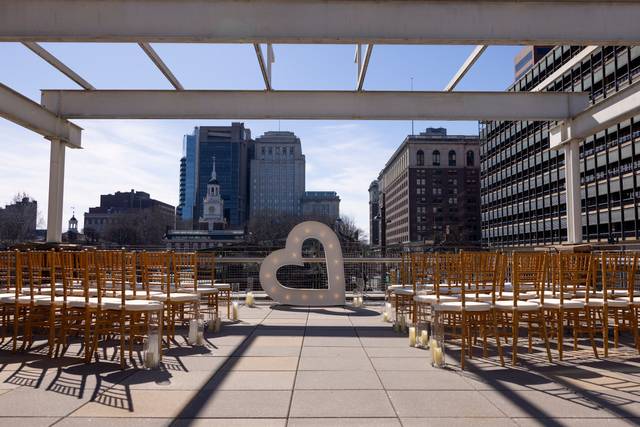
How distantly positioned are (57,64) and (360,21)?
694 centimetres

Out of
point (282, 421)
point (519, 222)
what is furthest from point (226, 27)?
point (519, 222)

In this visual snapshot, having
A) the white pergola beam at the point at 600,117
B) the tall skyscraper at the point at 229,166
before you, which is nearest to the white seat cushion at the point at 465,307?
the white pergola beam at the point at 600,117

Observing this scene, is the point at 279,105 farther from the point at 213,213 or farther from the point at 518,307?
the point at 213,213

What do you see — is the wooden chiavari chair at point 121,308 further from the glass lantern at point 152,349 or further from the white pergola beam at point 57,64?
the white pergola beam at point 57,64

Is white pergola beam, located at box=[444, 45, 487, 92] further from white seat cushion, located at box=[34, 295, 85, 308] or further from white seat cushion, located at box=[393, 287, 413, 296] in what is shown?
white seat cushion, located at box=[34, 295, 85, 308]

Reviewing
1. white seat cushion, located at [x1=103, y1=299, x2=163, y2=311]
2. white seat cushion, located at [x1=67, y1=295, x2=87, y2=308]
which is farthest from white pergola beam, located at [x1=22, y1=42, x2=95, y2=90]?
white seat cushion, located at [x1=103, y1=299, x2=163, y2=311]

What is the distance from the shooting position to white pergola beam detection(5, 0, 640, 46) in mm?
7832

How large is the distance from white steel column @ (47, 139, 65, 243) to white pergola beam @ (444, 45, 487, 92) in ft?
32.5

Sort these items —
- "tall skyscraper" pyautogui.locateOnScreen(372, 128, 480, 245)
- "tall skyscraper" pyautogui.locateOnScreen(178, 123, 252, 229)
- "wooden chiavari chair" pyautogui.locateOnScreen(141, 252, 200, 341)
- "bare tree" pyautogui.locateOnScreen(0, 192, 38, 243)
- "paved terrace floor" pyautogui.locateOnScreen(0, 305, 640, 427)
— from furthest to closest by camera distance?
"tall skyscraper" pyautogui.locateOnScreen(178, 123, 252, 229), "tall skyscraper" pyautogui.locateOnScreen(372, 128, 480, 245), "bare tree" pyautogui.locateOnScreen(0, 192, 38, 243), "wooden chiavari chair" pyautogui.locateOnScreen(141, 252, 200, 341), "paved terrace floor" pyautogui.locateOnScreen(0, 305, 640, 427)

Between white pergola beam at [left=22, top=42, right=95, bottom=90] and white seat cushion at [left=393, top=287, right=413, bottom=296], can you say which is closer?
white seat cushion at [left=393, top=287, right=413, bottom=296]

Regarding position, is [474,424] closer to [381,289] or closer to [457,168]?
[381,289]

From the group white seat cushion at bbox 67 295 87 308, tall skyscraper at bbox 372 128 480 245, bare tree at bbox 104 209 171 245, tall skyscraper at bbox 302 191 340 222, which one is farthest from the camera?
tall skyscraper at bbox 302 191 340 222

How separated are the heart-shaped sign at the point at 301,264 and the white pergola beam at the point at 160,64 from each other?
466cm

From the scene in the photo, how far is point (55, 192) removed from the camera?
498 inches
